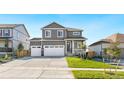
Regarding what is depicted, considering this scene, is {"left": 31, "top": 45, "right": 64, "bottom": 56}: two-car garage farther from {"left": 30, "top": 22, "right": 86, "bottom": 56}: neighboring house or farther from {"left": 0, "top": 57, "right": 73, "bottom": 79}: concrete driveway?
{"left": 0, "top": 57, "right": 73, "bottom": 79}: concrete driveway

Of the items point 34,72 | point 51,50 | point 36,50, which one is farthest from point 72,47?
point 34,72

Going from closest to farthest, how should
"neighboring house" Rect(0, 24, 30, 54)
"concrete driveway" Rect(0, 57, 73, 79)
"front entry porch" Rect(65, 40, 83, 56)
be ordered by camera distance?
"concrete driveway" Rect(0, 57, 73, 79), "neighboring house" Rect(0, 24, 30, 54), "front entry porch" Rect(65, 40, 83, 56)

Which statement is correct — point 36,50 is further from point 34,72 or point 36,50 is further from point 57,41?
point 34,72

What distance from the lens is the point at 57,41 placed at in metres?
35.1

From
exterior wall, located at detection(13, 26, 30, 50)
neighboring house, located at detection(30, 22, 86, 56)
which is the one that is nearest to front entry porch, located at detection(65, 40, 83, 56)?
neighboring house, located at detection(30, 22, 86, 56)

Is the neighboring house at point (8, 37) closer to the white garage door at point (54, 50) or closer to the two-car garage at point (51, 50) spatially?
the two-car garage at point (51, 50)

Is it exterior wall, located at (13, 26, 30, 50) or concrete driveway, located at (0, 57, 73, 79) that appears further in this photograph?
exterior wall, located at (13, 26, 30, 50)

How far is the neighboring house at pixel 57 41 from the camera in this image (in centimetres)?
3472

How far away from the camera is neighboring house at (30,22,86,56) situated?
114 feet
